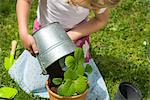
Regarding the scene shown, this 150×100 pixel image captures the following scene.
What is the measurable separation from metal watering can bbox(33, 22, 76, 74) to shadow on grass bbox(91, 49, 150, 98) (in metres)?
0.64

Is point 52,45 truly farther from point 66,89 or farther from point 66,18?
point 66,18

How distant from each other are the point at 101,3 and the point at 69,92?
0.43 meters

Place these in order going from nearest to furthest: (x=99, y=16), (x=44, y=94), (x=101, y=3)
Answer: (x=101, y=3), (x=99, y=16), (x=44, y=94)

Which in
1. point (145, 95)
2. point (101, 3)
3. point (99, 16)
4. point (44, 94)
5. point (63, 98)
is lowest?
point (145, 95)

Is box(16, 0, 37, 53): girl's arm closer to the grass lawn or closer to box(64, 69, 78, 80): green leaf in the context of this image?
box(64, 69, 78, 80): green leaf

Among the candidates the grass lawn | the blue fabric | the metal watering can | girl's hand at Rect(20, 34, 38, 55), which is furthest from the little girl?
the grass lawn

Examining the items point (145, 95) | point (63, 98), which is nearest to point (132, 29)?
point (145, 95)

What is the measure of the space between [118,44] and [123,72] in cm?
28

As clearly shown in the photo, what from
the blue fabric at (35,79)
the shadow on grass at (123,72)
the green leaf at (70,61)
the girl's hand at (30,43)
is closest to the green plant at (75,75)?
the green leaf at (70,61)

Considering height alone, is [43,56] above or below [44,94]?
above

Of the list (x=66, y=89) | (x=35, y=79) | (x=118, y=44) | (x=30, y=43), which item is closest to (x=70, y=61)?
(x=66, y=89)

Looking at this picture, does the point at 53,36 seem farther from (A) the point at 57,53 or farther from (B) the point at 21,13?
(B) the point at 21,13

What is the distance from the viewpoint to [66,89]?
6.60ft

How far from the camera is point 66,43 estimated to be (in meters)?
2.00
